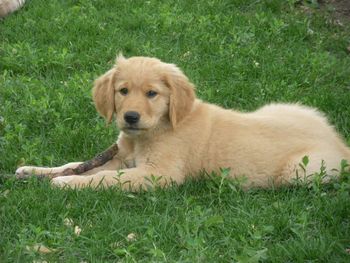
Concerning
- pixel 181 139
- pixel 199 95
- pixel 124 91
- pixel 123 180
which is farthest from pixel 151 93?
pixel 199 95

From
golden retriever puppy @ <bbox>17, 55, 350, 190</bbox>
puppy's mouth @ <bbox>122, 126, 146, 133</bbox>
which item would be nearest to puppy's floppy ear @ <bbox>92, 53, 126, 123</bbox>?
golden retriever puppy @ <bbox>17, 55, 350, 190</bbox>

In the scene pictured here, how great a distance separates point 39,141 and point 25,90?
1233 millimetres

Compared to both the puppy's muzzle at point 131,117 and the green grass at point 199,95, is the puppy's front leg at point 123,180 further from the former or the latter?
the puppy's muzzle at point 131,117

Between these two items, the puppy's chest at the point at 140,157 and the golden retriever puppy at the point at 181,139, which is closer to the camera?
the golden retriever puppy at the point at 181,139

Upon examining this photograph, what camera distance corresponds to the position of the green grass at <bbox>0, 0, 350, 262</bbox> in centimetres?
452

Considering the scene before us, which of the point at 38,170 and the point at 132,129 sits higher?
the point at 132,129

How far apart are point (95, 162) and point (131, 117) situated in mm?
683

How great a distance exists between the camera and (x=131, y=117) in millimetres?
5344

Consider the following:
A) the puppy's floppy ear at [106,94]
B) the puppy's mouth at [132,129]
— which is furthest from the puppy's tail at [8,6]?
the puppy's mouth at [132,129]

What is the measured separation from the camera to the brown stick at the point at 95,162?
224 inches

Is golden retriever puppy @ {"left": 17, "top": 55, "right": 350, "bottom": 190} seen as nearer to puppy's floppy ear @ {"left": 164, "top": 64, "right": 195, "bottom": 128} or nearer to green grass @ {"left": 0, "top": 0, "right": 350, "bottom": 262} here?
puppy's floppy ear @ {"left": 164, "top": 64, "right": 195, "bottom": 128}

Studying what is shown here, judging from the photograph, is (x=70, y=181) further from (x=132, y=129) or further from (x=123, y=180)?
(x=132, y=129)

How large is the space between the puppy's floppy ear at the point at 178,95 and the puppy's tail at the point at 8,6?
4630 mm

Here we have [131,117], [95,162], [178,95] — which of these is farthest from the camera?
[95,162]
